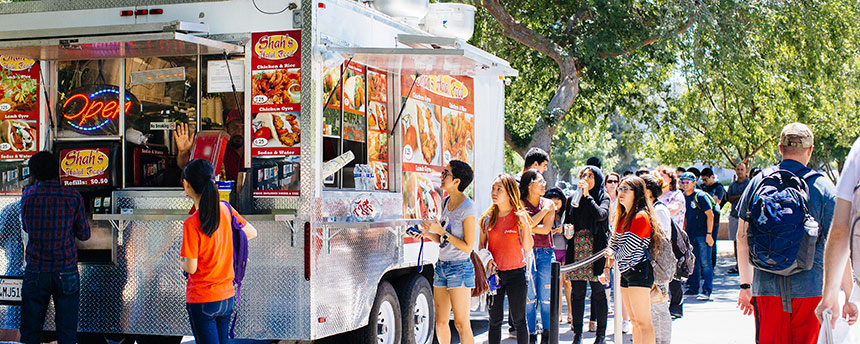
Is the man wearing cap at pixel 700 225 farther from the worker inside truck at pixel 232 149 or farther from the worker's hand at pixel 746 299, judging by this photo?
the worker inside truck at pixel 232 149

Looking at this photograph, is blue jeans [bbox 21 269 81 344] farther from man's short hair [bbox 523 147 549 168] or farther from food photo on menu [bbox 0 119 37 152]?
man's short hair [bbox 523 147 549 168]

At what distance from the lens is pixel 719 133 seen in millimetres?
22062

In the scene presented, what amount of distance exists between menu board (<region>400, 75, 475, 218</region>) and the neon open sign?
2.21 meters

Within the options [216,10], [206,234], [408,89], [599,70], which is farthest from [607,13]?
[206,234]

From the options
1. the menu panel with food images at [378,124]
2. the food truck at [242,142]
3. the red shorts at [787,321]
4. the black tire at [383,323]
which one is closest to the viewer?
the red shorts at [787,321]

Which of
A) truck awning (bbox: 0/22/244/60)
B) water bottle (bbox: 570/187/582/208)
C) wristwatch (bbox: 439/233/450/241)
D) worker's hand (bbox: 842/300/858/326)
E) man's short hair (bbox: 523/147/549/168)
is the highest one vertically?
truck awning (bbox: 0/22/244/60)

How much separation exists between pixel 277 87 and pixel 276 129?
11.7 inches

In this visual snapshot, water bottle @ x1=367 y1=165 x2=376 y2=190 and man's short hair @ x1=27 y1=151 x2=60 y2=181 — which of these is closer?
man's short hair @ x1=27 y1=151 x2=60 y2=181

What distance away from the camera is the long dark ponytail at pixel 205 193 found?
5602mm

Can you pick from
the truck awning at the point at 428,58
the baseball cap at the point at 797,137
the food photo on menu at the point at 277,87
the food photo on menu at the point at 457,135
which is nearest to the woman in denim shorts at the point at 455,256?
the truck awning at the point at 428,58

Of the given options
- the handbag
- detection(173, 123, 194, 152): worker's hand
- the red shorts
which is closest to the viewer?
the red shorts

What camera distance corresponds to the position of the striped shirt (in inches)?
273

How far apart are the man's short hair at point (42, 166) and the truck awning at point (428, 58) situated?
2268 mm

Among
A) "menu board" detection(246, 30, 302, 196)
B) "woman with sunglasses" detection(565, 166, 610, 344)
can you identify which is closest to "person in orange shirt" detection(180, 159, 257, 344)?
"menu board" detection(246, 30, 302, 196)
